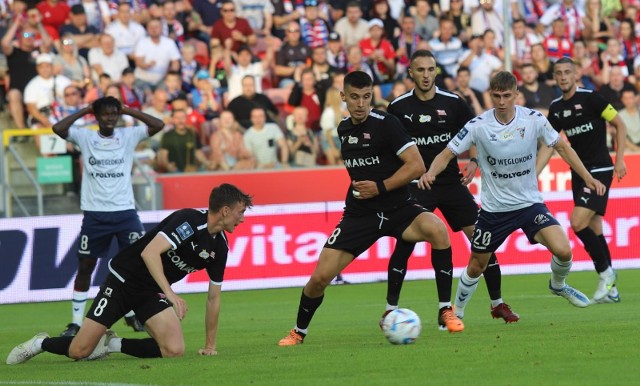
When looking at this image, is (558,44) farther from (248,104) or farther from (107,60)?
(107,60)

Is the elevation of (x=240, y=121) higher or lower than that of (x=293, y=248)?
higher

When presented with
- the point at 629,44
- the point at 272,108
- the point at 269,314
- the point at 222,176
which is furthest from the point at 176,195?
the point at 629,44

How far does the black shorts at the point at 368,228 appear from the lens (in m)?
10.5

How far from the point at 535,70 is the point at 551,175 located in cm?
249

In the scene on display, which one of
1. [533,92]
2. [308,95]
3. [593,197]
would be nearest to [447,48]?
[533,92]

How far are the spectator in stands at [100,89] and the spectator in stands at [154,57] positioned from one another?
1101mm

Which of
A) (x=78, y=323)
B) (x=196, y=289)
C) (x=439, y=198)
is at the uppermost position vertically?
(x=439, y=198)

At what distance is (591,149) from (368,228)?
4.41 metres

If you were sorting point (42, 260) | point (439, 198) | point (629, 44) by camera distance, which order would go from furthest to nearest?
point (629, 44) < point (42, 260) < point (439, 198)

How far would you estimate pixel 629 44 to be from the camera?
2489 cm

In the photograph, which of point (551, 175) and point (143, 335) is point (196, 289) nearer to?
point (143, 335)

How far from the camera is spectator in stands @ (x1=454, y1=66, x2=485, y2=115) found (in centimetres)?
2203

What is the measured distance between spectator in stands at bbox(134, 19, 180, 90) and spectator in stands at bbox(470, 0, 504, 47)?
599 cm

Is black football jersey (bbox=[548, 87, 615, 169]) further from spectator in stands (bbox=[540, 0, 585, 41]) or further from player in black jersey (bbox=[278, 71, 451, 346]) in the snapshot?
spectator in stands (bbox=[540, 0, 585, 41])
